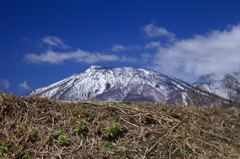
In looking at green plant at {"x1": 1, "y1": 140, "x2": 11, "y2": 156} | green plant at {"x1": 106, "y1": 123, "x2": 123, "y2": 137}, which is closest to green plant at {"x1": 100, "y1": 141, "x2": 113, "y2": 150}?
green plant at {"x1": 106, "y1": 123, "x2": 123, "y2": 137}

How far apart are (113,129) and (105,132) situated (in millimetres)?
259

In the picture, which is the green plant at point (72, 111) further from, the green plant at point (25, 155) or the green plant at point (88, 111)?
the green plant at point (25, 155)

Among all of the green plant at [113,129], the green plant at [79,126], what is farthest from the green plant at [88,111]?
the green plant at [113,129]

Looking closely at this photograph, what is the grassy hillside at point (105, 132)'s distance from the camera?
4.71 m

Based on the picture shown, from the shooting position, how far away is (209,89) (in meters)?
47.4

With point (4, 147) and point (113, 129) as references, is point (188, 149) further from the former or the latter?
point (4, 147)

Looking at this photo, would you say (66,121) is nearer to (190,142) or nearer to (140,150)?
(140,150)

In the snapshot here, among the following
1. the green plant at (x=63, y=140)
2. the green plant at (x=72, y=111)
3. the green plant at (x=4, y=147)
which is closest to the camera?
the green plant at (x=4, y=147)

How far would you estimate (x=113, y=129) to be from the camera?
525 cm

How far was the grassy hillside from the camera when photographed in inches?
185

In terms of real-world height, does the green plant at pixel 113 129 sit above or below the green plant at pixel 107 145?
above

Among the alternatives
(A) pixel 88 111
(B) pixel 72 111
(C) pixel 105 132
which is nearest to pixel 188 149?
(C) pixel 105 132

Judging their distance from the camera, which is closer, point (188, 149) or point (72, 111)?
point (188, 149)

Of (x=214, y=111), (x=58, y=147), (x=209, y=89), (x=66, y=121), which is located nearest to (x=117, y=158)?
(x=58, y=147)
